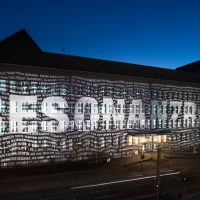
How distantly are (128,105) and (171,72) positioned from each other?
12.1m

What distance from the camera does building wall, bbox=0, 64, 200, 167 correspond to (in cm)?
3128

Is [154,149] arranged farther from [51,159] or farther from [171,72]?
[51,159]

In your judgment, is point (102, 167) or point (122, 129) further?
point (122, 129)

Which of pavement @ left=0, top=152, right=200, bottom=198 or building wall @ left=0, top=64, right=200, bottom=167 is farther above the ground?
building wall @ left=0, top=64, right=200, bottom=167

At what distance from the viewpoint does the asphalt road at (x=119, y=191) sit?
75.9ft

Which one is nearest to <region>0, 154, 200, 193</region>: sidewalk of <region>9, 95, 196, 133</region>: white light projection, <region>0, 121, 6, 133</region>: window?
<region>9, 95, 196, 133</region>: white light projection

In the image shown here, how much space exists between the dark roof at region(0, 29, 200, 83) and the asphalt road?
1512 cm

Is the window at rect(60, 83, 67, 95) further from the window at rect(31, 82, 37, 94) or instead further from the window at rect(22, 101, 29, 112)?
the window at rect(22, 101, 29, 112)

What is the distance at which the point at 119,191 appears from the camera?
24.8m

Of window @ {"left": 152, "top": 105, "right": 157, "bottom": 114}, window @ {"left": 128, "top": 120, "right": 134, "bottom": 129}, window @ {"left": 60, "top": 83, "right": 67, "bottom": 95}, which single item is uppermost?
window @ {"left": 60, "top": 83, "right": 67, "bottom": 95}

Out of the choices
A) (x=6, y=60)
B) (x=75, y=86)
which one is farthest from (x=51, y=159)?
(x=6, y=60)

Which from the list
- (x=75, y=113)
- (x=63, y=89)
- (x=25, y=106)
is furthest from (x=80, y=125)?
(x=25, y=106)

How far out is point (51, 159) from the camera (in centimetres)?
3350

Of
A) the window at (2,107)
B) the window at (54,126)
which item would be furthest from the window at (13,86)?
the window at (54,126)
